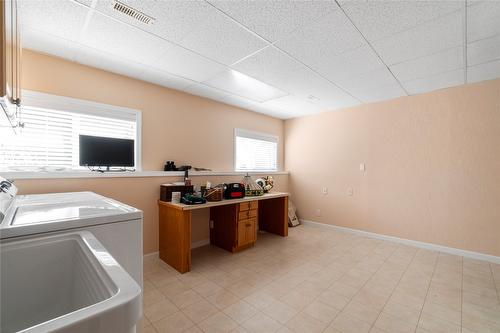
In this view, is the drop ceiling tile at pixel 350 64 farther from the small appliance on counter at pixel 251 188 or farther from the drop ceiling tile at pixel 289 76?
the small appliance on counter at pixel 251 188

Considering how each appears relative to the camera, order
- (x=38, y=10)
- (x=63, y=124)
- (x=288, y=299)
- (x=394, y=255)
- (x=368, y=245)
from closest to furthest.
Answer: (x=38, y=10), (x=288, y=299), (x=63, y=124), (x=394, y=255), (x=368, y=245)

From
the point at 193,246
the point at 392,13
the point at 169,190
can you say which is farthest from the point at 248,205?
the point at 392,13

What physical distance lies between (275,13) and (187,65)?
1.23 m

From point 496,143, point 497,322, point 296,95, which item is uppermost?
point 296,95

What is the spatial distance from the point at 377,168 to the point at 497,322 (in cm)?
236

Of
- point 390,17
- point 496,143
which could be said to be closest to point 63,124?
point 390,17

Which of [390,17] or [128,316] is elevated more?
[390,17]

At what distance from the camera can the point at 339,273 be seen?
257 centimetres

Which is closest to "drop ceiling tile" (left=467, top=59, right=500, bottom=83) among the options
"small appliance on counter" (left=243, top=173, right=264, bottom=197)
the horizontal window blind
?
"small appliance on counter" (left=243, top=173, right=264, bottom=197)

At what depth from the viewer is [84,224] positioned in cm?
110

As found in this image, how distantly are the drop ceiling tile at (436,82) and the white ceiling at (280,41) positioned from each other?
0.05 ft

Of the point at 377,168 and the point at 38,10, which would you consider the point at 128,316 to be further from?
the point at 377,168

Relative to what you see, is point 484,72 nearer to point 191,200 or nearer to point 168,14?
point 168,14

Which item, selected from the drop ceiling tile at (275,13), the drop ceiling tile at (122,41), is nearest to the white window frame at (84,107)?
the drop ceiling tile at (122,41)
